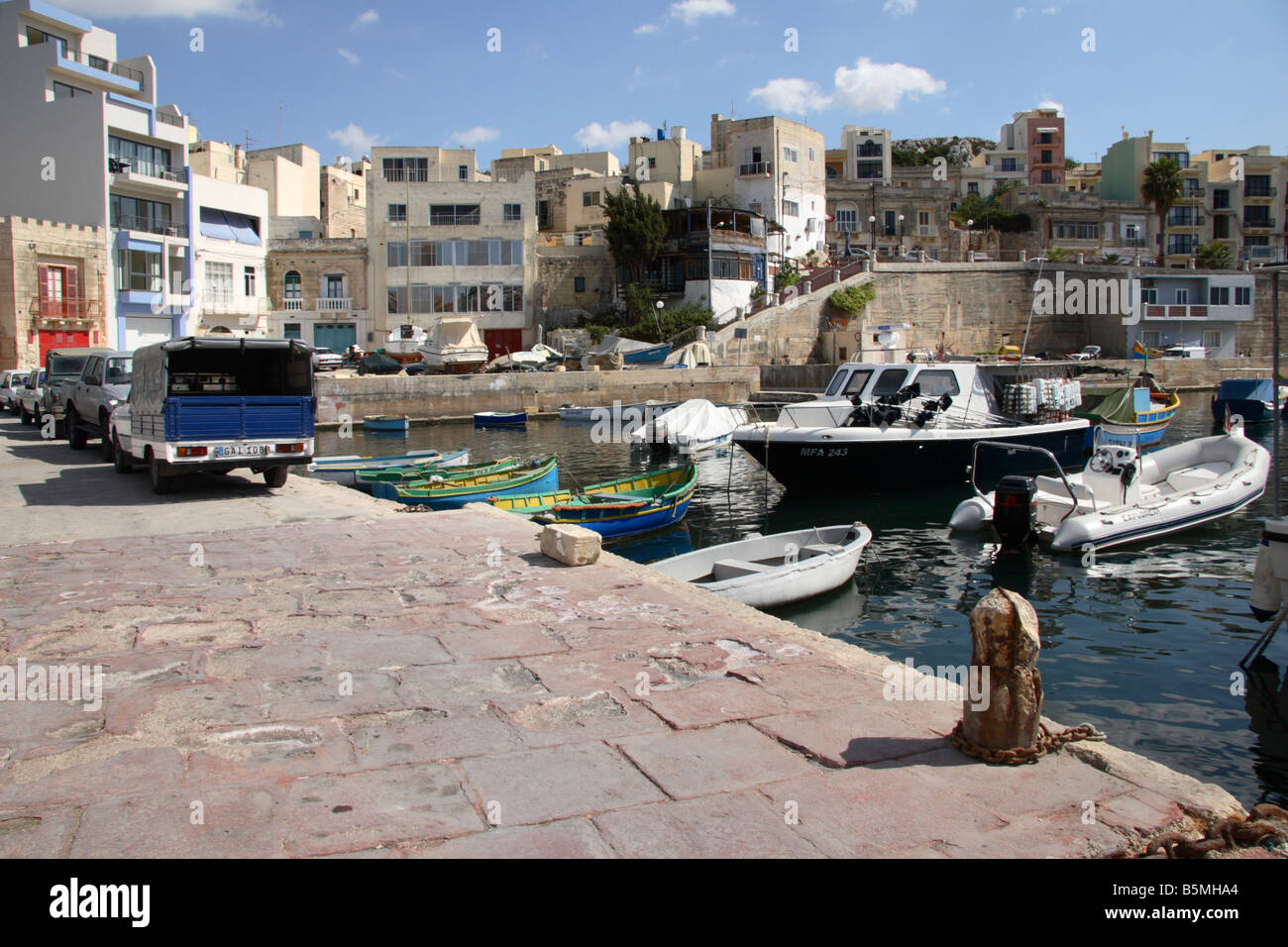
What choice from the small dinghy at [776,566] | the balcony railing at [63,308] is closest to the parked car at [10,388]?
the balcony railing at [63,308]

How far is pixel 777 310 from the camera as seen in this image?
5203cm

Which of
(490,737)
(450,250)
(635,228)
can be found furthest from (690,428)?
(450,250)

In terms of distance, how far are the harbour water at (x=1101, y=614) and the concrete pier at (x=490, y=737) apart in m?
3.33

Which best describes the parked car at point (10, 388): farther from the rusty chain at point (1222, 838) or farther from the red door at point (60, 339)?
the rusty chain at point (1222, 838)

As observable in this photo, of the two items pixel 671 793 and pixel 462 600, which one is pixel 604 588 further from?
pixel 671 793

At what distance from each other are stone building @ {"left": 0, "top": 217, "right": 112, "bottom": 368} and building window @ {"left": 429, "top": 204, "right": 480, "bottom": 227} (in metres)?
17.8

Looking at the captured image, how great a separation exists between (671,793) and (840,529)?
9747 millimetres

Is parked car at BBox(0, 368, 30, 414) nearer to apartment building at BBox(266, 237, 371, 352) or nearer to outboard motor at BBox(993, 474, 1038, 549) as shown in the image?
apartment building at BBox(266, 237, 371, 352)

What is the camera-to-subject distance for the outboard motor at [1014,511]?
46.3ft

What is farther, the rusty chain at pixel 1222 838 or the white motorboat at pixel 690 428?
the white motorboat at pixel 690 428

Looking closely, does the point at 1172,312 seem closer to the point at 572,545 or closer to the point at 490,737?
the point at 572,545

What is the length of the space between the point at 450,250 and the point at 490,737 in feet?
165

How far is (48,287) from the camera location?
3566cm

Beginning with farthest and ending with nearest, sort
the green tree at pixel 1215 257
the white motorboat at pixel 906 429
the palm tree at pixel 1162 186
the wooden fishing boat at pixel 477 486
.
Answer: the palm tree at pixel 1162 186 → the green tree at pixel 1215 257 → the white motorboat at pixel 906 429 → the wooden fishing boat at pixel 477 486
